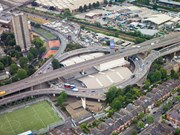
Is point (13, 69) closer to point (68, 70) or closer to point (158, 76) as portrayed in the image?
point (68, 70)

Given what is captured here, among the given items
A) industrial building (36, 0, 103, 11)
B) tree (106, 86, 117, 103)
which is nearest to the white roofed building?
industrial building (36, 0, 103, 11)

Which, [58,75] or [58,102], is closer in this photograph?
[58,102]

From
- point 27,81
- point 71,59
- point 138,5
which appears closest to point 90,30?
point 71,59

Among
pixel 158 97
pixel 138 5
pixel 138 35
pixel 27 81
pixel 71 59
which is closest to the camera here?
pixel 158 97

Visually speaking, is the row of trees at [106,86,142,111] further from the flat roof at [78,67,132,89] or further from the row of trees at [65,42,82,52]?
the row of trees at [65,42,82,52]

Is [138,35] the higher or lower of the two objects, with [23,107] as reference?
higher

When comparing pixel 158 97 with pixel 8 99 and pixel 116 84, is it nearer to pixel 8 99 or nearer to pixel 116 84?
pixel 116 84
